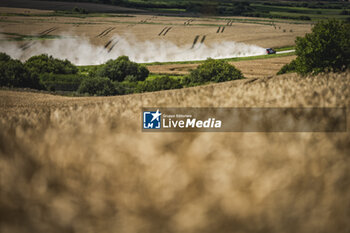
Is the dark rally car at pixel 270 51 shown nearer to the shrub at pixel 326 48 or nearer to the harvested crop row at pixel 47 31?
the shrub at pixel 326 48

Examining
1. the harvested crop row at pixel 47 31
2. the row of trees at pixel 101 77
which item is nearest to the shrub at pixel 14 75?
the row of trees at pixel 101 77

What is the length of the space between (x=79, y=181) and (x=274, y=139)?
67.0 inches

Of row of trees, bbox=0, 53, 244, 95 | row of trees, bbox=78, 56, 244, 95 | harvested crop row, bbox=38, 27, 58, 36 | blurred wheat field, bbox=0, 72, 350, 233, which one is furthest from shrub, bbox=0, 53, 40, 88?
blurred wheat field, bbox=0, 72, 350, 233

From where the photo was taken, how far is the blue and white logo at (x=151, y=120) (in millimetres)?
2969

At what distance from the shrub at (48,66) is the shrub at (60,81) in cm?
163

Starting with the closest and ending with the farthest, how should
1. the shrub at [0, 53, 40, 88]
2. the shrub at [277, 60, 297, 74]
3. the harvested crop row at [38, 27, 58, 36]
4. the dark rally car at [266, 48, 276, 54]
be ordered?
the shrub at [277, 60, 297, 74], the shrub at [0, 53, 40, 88], the dark rally car at [266, 48, 276, 54], the harvested crop row at [38, 27, 58, 36]

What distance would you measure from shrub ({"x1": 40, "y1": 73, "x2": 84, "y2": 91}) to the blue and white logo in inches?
1641

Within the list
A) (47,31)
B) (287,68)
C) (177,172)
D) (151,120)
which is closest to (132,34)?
(47,31)

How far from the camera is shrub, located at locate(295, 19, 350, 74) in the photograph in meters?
28.9

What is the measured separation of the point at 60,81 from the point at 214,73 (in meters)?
20.4

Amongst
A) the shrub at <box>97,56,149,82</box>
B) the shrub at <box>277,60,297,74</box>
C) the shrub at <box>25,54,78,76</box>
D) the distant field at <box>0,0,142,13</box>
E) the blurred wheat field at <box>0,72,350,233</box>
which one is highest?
the distant field at <box>0,0,142,13</box>

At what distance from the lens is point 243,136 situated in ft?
9.07

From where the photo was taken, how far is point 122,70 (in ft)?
155

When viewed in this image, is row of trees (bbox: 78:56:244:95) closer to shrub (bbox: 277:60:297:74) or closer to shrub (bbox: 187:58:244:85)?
shrub (bbox: 187:58:244:85)
